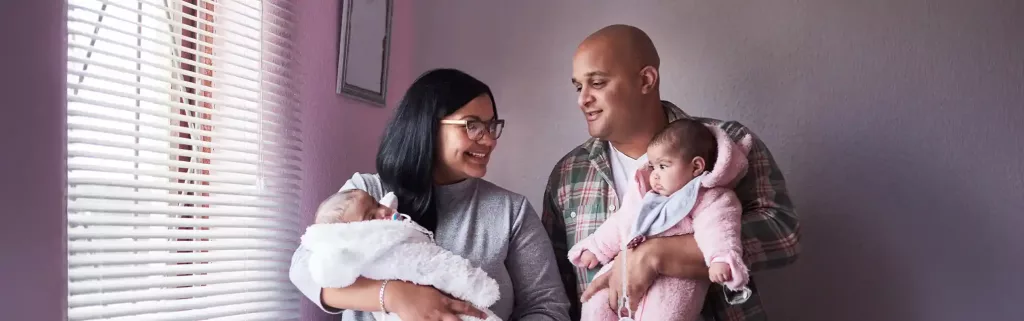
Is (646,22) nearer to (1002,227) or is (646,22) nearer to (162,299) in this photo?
(1002,227)

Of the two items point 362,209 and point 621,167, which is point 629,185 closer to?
point 621,167

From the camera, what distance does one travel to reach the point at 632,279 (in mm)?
1752

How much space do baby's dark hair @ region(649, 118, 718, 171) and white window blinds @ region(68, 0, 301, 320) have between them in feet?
3.02

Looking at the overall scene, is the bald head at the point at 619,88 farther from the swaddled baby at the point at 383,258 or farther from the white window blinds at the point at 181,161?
the white window blinds at the point at 181,161

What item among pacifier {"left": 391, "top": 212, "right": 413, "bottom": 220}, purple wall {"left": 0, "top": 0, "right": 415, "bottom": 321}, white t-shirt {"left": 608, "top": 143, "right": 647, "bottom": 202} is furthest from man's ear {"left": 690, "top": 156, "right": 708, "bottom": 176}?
purple wall {"left": 0, "top": 0, "right": 415, "bottom": 321}

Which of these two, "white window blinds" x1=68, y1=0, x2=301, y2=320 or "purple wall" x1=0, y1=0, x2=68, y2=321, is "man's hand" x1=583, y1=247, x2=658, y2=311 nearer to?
"white window blinds" x1=68, y1=0, x2=301, y2=320

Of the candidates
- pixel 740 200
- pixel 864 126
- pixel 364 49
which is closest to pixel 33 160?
pixel 364 49

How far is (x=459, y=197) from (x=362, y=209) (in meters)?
0.33

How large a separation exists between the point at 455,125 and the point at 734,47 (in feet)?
3.38

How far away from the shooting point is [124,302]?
147cm

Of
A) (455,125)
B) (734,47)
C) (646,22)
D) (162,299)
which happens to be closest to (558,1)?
(646,22)

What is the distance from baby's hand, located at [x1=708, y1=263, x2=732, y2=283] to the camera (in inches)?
63.8

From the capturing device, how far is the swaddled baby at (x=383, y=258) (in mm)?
1583

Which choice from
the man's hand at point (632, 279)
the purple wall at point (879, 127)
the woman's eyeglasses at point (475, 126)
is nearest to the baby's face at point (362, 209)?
the woman's eyeglasses at point (475, 126)
